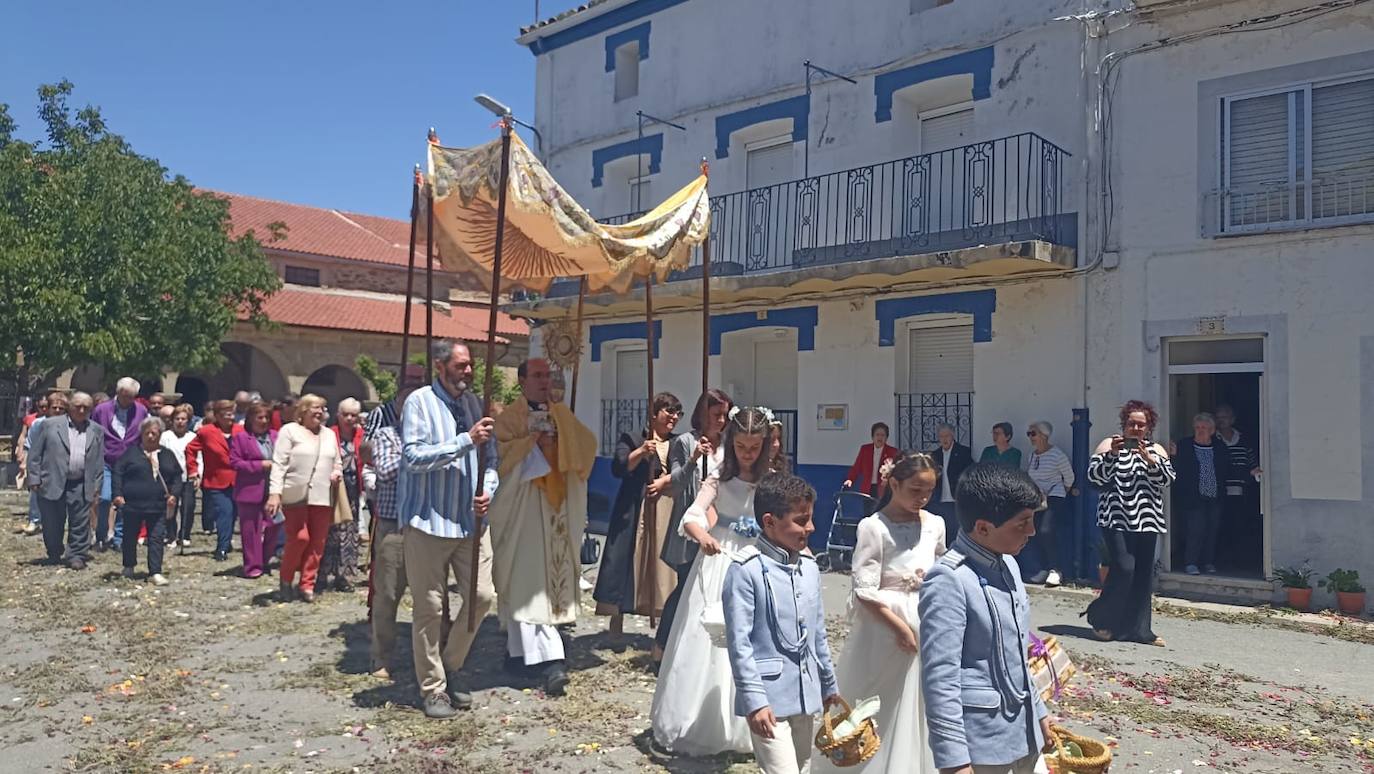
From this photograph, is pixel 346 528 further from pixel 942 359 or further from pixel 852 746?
pixel 852 746

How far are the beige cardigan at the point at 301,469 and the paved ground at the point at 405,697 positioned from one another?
94cm

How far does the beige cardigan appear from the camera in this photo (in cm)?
921

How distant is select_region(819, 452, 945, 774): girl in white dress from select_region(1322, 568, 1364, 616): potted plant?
748cm

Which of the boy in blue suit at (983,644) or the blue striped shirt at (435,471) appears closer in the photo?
the boy in blue suit at (983,644)

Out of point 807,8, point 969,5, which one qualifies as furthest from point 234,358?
point 969,5

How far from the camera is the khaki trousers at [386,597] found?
6703 millimetres

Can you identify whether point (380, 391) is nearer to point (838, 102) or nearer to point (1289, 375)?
point (838, 102)

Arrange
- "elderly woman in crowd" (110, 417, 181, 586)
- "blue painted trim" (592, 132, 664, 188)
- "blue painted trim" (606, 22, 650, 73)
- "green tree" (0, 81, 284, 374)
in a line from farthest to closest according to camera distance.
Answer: "green tree" (0, 81, 284, 374) < "blue painted trim" (606, 22, 650, 73) < "blue painted trim" (592, 132, 664, 188) < "elderly woman in crowd" (110, 417, 181, 586)

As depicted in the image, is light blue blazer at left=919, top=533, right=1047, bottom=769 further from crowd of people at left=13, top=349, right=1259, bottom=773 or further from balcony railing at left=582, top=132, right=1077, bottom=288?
balcony railing at left=582, top=132, right=1077, bottom=288

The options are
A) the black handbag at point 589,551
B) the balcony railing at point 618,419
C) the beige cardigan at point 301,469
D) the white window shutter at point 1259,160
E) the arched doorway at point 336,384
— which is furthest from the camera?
the arched doorway at point 336,384

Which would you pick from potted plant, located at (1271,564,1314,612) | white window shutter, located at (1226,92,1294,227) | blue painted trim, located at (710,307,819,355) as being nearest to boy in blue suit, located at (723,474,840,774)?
potted plant, located at (1271,564,1314,612)

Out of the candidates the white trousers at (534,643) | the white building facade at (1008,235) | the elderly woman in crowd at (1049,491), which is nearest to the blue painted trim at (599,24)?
the white building facade at (1008,235)

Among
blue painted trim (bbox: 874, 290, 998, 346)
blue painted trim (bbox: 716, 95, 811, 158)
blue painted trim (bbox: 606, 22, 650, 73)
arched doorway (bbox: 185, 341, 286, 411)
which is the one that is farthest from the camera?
arched doorway (bbox: 185, 341, 286, 411)

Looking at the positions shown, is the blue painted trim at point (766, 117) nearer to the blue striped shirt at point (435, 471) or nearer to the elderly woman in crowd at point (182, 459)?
the elderly woman in crowd at point (182, 459)
